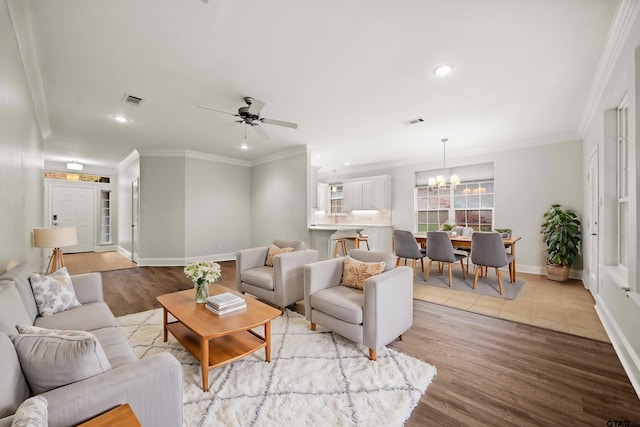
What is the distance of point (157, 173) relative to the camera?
6.17 m

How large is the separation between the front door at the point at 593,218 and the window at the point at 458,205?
5.69 ft

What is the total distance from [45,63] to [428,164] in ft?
22.0

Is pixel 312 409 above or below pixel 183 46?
below

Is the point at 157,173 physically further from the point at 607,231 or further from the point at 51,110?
the point at 607,231

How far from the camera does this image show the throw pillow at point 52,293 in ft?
6.88

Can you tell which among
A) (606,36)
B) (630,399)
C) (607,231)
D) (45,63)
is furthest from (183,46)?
(607,231)

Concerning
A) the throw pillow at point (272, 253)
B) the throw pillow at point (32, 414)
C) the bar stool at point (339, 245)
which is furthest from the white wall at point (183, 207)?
the throw pillow at point (32, 414)

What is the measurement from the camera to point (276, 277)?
3.23 meters

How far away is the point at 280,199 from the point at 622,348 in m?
5.63

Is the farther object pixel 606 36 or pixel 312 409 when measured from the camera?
pixel 606 36

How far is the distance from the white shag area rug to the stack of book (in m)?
0.41

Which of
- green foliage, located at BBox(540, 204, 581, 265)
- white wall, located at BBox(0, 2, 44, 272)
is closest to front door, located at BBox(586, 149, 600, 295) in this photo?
green foliage, located at BBox(540, 204, 581, 265)

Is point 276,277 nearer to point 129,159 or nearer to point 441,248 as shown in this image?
point 441,248

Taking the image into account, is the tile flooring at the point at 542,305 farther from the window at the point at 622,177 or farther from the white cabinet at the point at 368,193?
the white cabinet at the point at 368,193
